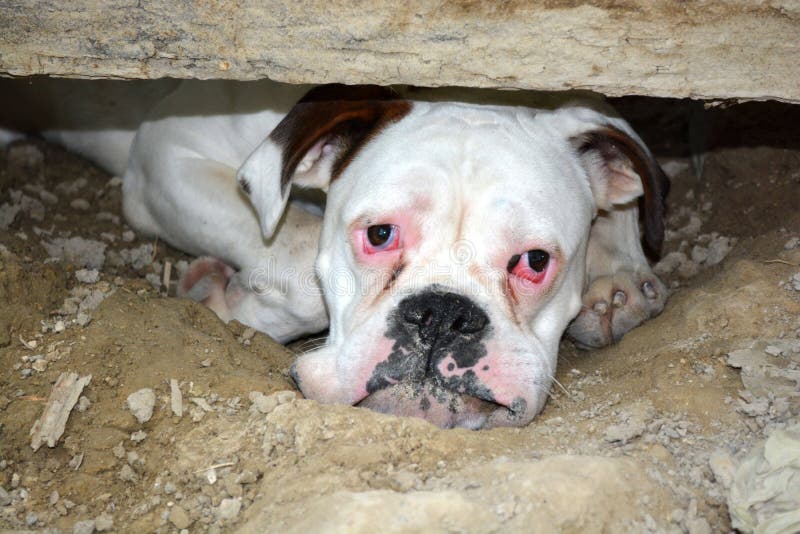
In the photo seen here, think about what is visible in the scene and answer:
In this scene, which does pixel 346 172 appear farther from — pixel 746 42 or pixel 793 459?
pixel 793 459

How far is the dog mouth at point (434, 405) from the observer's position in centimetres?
301

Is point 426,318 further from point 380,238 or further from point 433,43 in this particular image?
point 433,43

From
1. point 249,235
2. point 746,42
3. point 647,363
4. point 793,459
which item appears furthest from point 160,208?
point 793,459

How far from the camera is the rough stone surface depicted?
295cm

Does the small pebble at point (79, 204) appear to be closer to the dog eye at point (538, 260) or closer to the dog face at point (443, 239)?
the dog face at point (443, 239)

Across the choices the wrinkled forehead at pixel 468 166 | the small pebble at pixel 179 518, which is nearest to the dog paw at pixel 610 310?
the wrinkled forehead at pixel 468 166

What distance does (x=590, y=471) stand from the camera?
100 inches

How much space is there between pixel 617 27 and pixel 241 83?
5.57ft

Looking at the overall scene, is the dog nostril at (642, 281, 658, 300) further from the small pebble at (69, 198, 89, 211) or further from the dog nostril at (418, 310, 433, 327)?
the small pebble at (69, 198, 89, 211)

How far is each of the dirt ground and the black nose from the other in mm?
324

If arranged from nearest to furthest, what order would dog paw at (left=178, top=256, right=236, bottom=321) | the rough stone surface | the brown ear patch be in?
the rough stone surface < the brown ear patch < dog paw at (left=178, top=256, right=236, bottom=321)

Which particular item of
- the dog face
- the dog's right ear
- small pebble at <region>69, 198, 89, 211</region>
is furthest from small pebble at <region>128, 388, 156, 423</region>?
small pebble at <region>69, 198, 89, 211</region>

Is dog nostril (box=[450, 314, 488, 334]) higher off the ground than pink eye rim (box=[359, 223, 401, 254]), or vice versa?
pink eye rim (box=[359, 223, 401, 254])

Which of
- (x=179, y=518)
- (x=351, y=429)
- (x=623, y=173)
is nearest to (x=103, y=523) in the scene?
(x=179, y=518)
